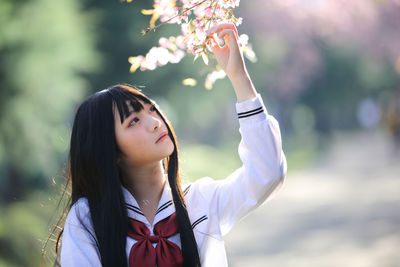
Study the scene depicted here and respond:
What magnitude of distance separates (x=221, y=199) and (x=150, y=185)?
334 millimetres

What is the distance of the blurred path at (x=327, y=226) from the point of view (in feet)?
21.2

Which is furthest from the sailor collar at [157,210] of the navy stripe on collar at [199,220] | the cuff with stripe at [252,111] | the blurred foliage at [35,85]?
the blurred foliage at [35,85]

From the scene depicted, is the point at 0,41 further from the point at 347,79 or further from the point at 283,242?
the point at 347,79

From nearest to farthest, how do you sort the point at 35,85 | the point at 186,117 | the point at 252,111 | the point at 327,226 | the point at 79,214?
the point at 252,111 → the point at 79,214 → the point at 35,85 → the point at 327,226 → the point at 186,117

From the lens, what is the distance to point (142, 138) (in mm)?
2244

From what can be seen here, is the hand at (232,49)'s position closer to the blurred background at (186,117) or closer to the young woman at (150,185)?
the young woman at (150,185)

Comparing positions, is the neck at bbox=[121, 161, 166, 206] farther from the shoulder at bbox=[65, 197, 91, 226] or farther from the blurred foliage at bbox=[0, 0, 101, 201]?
the blurred foliage at bbox=[0, 0, 101, 201]

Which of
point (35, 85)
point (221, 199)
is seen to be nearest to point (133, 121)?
point (221, 199)

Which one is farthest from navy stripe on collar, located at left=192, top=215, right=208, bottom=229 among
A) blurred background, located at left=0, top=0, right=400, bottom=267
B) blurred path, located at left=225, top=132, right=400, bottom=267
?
blurred path, located at left=225, top=132, right=400, bottom=267

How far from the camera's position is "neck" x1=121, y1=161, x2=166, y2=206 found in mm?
2363

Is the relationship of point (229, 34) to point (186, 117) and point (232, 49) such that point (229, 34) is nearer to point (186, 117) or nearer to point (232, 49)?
point (232, 49)

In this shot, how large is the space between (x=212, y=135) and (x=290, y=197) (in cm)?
2065

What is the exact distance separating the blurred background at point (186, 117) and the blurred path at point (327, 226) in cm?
2

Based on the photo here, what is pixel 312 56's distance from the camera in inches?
834
